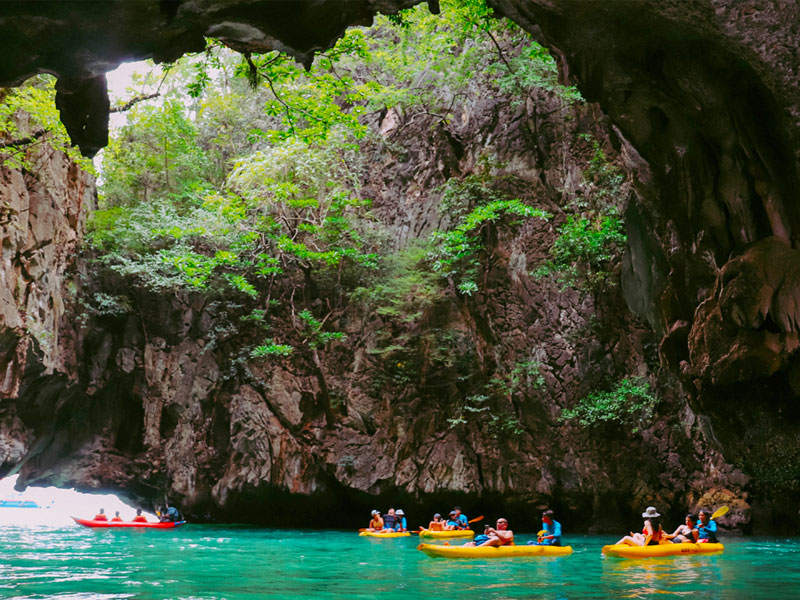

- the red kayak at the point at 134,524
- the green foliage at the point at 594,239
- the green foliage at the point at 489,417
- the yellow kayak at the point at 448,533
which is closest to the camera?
the yellow kayak at the point at 448,533

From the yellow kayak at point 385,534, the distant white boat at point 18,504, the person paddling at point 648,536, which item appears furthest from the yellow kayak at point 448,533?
the distant white boat at point 18,504

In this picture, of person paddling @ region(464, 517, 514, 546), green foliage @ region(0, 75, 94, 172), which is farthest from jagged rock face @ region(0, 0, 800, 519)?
green foliage @ region(0, 75, 94, 172)

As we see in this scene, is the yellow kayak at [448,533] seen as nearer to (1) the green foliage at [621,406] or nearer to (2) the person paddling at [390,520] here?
(2) the person paddling at [390,520]

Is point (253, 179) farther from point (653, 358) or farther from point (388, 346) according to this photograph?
point (653, 358)

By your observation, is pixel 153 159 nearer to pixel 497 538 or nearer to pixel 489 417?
pixel 489 417

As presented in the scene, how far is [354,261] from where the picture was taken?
21.2 meters

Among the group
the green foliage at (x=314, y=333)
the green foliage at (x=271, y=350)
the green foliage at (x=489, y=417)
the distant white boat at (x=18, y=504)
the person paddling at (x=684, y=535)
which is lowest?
the distant white boat at (x=18, y=504)

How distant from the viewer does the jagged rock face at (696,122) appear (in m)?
6.65

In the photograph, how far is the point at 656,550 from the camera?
1185cm

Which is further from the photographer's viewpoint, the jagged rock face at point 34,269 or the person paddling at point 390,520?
the person paddling at point 390,520

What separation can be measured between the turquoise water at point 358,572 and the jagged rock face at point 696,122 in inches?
88.2

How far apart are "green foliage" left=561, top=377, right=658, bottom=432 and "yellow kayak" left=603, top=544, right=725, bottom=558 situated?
4.66 meters

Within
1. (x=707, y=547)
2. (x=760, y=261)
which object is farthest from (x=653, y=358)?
(x=760, y=261)

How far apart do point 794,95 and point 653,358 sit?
11.1m
